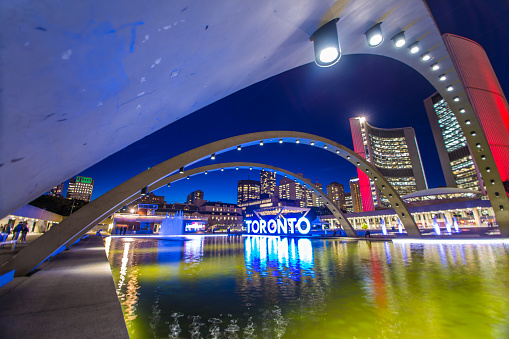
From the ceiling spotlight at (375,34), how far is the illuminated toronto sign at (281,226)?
30.2 meters

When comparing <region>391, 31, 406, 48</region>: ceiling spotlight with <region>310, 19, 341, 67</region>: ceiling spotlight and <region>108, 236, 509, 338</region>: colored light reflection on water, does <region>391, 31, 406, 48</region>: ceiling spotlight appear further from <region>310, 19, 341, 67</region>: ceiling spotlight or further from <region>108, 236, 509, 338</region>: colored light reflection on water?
<region>108, 236, 509, 338</region>: colored light reflection on water

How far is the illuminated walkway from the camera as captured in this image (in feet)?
8.95

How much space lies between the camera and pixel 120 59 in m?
1.92

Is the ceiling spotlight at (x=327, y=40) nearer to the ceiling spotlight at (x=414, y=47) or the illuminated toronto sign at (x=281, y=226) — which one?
the ceiling spotlight at (x=414, y=47)

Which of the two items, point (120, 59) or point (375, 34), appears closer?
point (120, 59)

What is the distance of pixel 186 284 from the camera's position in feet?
20.7

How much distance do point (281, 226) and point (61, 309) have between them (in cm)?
3433

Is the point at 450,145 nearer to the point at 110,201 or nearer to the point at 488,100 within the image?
the point at 488,100

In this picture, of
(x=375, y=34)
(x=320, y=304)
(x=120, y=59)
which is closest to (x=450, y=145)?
(x=375, y=34)

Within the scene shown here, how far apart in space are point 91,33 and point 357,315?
552 centimetres

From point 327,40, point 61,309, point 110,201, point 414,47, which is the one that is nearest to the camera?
point 61,309

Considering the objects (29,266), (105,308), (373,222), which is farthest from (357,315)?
(373,222)

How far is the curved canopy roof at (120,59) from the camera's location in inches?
52.5

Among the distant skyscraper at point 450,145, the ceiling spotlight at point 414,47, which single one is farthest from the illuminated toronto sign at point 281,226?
the distant skyscraper at point 450,145
